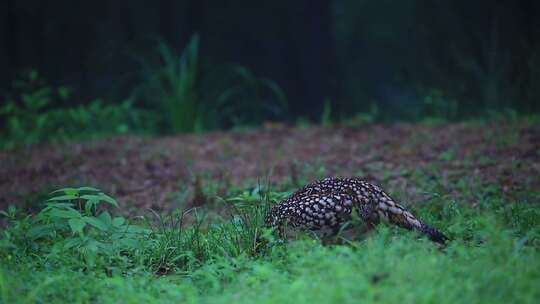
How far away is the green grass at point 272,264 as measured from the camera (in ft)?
11.3

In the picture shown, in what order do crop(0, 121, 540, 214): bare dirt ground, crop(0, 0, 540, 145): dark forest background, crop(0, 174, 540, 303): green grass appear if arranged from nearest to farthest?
1. crop(0, 174, 540, 303): green grass
2. crop(0, 121, 540, 214): bare dirt ground
3. crop(0, 0, 540, 145): dark forest background

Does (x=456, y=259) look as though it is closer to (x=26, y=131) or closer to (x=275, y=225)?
(x=275, y=225)

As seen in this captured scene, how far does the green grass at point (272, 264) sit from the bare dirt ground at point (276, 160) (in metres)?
1.66

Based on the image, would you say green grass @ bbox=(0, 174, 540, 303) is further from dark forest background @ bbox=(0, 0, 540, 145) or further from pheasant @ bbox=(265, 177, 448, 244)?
dark forest background @ bbox=(0, 0, 540, 145)

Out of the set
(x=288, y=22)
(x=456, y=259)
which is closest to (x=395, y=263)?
(x=456, y=259)

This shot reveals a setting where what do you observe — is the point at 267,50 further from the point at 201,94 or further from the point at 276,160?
the point at 276,160

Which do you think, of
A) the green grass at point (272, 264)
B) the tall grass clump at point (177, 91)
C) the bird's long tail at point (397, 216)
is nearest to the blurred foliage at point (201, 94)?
the tall grass clump at point (177, 91)

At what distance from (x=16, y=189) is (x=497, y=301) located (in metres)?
6.37

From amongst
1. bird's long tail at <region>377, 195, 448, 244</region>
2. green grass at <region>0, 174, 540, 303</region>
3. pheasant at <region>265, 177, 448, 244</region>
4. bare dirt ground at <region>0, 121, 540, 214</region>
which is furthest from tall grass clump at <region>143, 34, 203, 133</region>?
bird's long tail at <region>377, 195, 448, 244</region>

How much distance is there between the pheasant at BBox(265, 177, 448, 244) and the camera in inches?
192

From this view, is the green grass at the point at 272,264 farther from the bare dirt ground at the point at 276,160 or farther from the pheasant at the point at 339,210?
the bare dirt ground at the point at 276,160

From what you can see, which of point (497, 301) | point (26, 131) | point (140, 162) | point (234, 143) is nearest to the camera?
point (497, 301)

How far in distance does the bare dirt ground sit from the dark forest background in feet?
8.75

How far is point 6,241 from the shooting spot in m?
4.79
